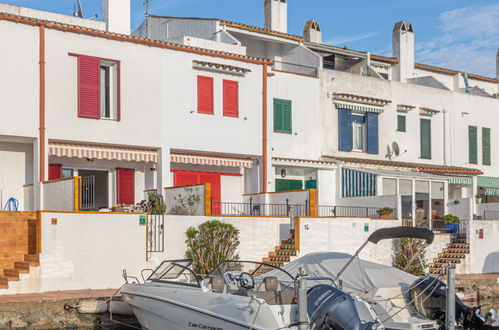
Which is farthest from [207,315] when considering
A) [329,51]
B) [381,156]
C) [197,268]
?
[329,51]

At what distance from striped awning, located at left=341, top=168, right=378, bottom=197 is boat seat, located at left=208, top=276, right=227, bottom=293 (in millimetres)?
14835

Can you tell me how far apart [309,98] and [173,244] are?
10853mm

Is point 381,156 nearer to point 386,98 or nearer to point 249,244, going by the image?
point 386,98

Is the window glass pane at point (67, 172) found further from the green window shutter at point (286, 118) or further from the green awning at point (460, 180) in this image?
the green awning at point (460, 180)

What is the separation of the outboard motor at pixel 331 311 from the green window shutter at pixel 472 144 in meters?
25.0

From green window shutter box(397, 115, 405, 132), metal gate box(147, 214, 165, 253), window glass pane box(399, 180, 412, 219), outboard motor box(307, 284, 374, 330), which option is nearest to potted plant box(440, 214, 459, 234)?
window glass pane box(399, 180, 412, 219)

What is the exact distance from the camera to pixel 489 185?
113 ft

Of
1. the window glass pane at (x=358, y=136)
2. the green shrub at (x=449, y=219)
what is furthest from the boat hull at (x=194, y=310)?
the window glass pane at (x=358, y=136)

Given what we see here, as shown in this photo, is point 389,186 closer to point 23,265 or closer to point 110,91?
point 110,91

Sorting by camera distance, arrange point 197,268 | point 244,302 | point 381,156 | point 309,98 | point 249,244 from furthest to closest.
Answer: point 381,156 < point 309,98 < point 249,244 < point 197,268 < point 244,302

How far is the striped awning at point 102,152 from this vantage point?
2236 cm

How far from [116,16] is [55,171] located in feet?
19.5

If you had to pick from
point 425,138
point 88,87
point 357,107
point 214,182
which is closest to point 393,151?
point 425,138

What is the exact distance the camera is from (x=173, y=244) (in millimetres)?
21562
